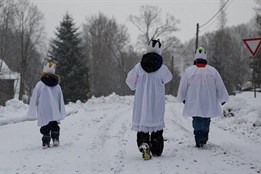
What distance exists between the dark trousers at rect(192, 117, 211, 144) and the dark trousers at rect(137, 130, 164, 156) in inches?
42.0

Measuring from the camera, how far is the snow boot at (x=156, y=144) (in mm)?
6383

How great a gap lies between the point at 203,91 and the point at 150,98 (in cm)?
145

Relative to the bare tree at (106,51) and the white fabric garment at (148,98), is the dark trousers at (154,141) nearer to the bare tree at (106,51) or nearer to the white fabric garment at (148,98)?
the white fabric garment at (148,98)

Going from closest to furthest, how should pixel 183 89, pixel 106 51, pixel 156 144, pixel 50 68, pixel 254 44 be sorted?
pixel 156 144 → pixel 183 89 → pixel 50 68 → pixel 254 44 → pixel 106 51

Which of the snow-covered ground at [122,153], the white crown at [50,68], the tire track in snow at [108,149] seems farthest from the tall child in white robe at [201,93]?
the white crown at [50,68]

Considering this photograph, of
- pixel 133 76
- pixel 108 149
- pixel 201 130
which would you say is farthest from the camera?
pixel 108 149

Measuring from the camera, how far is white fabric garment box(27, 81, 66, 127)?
8188 millimetres

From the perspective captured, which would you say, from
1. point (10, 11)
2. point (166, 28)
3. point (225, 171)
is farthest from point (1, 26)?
point (225, 171)

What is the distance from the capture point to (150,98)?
6.57 metres

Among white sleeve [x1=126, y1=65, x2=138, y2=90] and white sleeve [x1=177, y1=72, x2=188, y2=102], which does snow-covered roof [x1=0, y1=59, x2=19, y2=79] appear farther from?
white sleeve [x1=126, y1=65, x2=138, y2=90]

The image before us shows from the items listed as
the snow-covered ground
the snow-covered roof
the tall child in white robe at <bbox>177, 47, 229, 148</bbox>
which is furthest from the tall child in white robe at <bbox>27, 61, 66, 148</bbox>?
the snow-covered roof

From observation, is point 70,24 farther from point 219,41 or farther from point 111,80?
point 219,41

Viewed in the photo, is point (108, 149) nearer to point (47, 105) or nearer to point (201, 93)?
point (47, 105)

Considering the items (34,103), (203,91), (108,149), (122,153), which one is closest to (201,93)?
(203,91)
